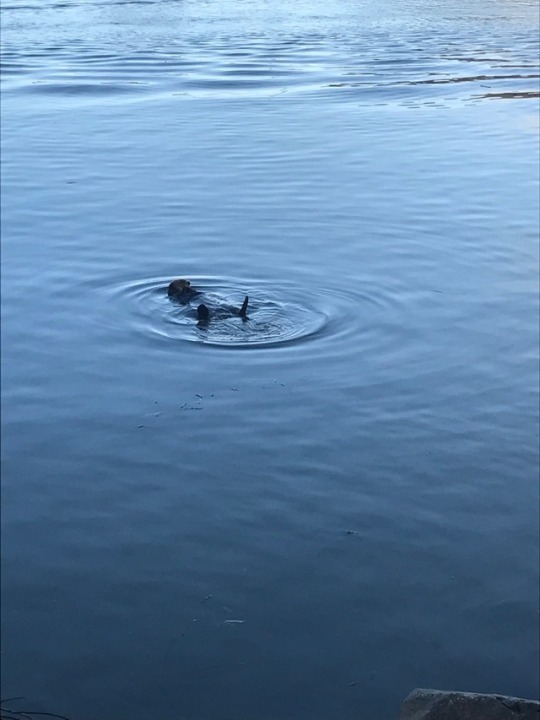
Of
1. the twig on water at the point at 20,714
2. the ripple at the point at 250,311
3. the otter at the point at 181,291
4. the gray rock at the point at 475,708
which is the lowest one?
the twig on water at the point at 20,714

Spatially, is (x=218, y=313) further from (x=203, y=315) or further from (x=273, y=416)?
(x=273, y=416)

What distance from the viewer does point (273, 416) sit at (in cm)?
947

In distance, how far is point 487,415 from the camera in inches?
372

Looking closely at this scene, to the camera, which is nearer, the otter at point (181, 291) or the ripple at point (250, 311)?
the ripple at point (250, 311)

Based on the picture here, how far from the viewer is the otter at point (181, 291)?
12008 millimetres

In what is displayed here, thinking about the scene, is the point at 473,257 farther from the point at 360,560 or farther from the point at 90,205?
the point at 360,560

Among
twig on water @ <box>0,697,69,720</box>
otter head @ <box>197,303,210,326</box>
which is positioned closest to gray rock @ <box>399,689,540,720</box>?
twig on water @ <box>0,697,69,720</box>

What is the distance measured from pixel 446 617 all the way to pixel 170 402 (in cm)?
370

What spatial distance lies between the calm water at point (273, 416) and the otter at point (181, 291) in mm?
212

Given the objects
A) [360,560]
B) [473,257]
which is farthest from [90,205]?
[360,560]

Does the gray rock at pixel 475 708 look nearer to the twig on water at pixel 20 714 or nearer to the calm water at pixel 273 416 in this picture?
the calm water at pixel 273 416

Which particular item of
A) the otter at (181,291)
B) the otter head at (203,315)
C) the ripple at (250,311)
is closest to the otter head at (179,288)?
the otter at (181,291)

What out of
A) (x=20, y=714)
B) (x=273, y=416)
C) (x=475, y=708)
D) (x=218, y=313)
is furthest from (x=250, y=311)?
(x=475, y=708)

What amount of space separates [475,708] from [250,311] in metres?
7.26
